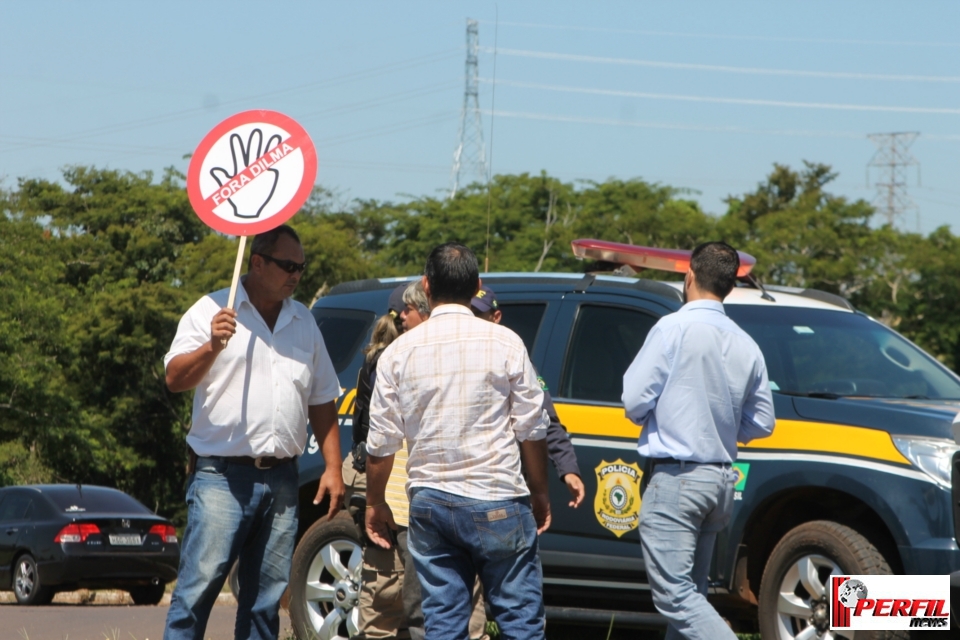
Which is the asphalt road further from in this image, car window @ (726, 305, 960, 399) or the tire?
the tire

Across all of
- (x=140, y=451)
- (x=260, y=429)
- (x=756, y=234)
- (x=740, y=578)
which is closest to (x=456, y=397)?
(x=260, y=429)

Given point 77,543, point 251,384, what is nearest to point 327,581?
point 251,384

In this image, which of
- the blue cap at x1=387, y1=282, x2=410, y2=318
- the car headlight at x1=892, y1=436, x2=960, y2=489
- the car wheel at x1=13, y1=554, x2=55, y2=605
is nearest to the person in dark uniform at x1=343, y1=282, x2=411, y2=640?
the blue cap at x1=387, y1=282, x2=410, y2=318

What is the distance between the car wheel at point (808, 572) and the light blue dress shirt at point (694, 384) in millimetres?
1025

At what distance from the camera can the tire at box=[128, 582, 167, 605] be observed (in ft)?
51.7

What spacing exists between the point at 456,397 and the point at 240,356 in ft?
3.81

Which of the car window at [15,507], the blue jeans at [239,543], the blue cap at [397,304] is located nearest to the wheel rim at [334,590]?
the blue cap at [397,304]

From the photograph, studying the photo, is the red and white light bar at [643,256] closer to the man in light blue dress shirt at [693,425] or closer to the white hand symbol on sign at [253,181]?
the man in light blue dress shirt at [693,425]

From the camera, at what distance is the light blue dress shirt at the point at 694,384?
525cm

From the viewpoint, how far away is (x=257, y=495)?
509 cm

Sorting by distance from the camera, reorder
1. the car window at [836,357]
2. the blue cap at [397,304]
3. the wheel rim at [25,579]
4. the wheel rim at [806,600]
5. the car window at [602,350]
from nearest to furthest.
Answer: the blue cap at [397,304] → the wheel rim at [806,600] → the car window at [836,357] → the car window at [602,350] → the wheel rim at [25,579]

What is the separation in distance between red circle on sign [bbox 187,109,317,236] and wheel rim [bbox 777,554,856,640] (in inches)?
117

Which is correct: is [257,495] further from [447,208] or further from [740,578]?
[447,208]

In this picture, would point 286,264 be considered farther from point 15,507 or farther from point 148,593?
point 148,593
